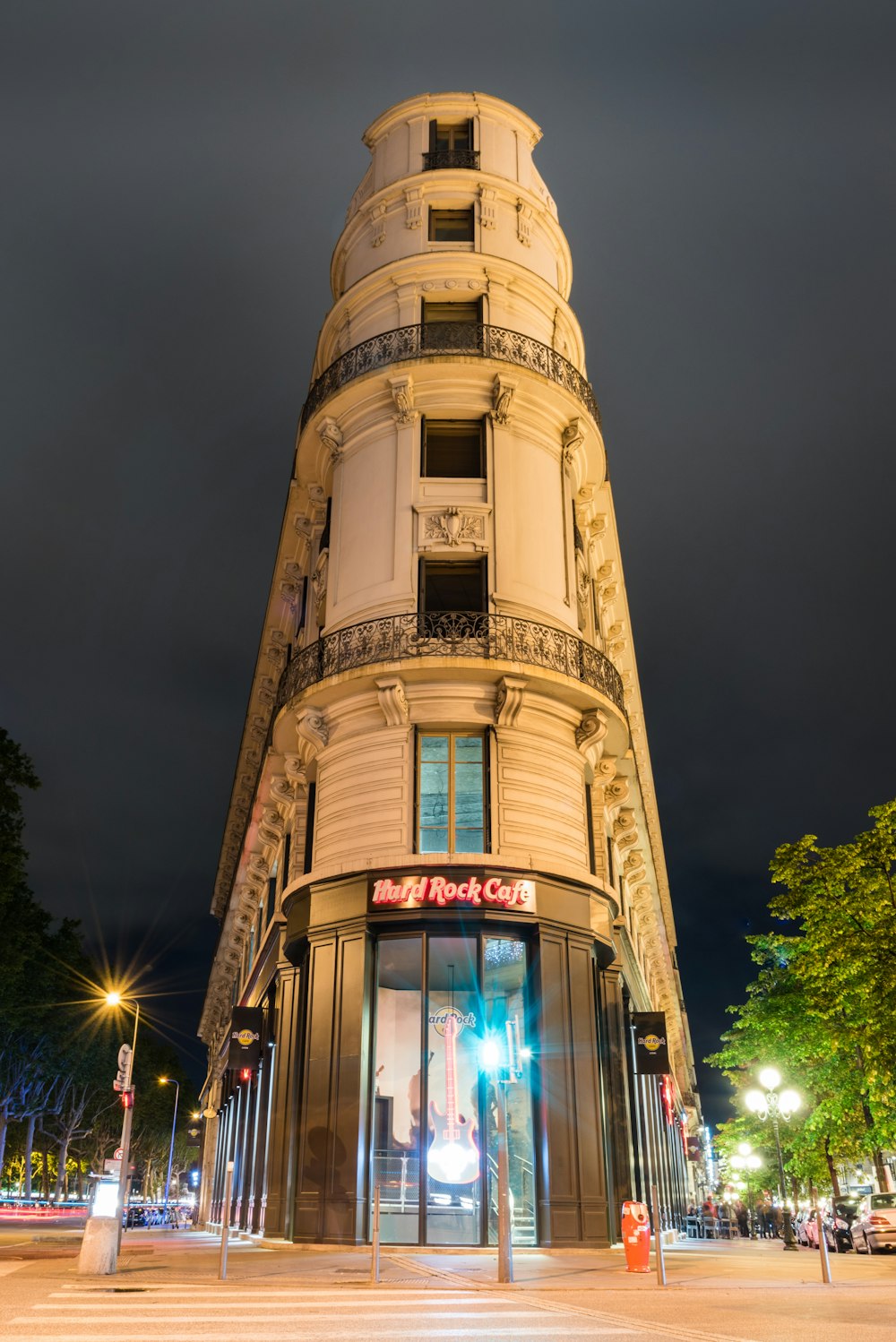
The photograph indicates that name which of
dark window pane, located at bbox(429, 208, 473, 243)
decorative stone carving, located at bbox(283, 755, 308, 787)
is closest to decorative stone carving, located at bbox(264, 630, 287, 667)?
decorative stone carving, located at bbox(283, 755, 308, 787)

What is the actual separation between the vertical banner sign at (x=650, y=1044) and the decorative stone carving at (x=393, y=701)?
35.1 feet

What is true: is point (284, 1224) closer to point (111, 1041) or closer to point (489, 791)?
point (489, 791)

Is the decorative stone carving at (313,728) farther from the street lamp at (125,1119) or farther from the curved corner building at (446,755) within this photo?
the street lamp at (125,1119)

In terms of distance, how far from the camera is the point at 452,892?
865 inches

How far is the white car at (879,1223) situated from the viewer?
27844 millimetres

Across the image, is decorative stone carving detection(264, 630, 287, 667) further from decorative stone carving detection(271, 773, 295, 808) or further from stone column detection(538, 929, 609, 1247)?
stone column detection(538, 929, 609, 1247)

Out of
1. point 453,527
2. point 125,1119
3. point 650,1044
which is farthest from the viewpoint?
point 650,1044

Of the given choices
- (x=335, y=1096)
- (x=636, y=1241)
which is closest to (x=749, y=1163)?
(x=335, y=1096)

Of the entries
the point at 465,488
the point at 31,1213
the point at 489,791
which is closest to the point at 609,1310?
the point at 489,791

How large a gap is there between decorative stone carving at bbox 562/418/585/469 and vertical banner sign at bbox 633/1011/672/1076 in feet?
48.4

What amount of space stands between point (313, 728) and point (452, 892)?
5675 mm

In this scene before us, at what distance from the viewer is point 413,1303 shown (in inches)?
477

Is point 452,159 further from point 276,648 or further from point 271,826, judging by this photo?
point 271,826

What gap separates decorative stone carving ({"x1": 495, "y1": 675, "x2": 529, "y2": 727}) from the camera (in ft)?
78.6
